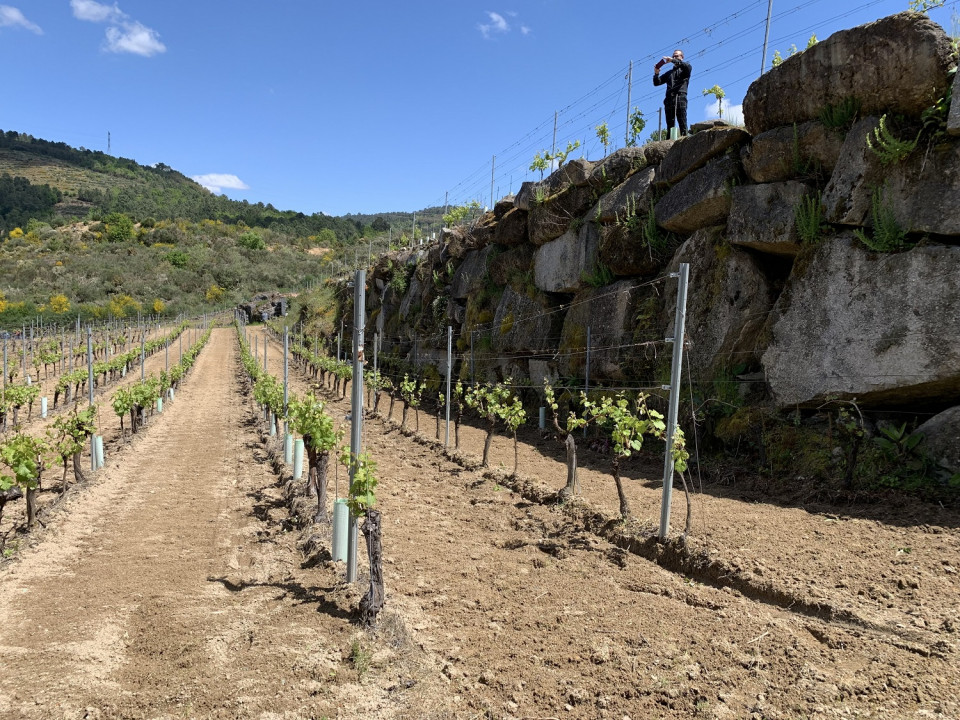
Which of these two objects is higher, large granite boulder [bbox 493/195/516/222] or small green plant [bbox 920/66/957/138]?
large granite boulder [bbox 493/195/516/222]

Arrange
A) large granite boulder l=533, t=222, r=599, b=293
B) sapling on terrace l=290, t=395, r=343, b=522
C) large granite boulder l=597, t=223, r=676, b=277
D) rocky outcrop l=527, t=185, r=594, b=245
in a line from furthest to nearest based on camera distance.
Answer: rocky outcrop l=527, t=185, r=594, b=245, large granite boulder l=533, t=222, r=599, b=293, large granite boulder l=597, t=223, r=676, b=277, sapling on terrace l=290, t=395, r=343, b=522

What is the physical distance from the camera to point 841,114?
33.7 feet

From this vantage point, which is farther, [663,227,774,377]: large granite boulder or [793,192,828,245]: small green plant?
[663,227,774,377]: large granite boulder

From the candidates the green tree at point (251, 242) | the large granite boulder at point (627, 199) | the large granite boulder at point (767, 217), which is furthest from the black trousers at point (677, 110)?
the green tree at point (251, 242)

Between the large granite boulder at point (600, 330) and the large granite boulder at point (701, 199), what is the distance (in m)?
1.87

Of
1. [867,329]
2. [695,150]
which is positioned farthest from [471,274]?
[867,329]

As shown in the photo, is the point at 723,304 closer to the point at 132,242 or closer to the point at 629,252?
the point at 629,252

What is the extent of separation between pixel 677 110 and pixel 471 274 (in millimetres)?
10389

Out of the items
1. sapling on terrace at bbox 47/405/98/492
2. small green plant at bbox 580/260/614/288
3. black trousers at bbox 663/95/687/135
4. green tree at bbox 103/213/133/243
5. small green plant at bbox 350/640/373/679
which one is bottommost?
small green plant at bbox 350/640/373/679

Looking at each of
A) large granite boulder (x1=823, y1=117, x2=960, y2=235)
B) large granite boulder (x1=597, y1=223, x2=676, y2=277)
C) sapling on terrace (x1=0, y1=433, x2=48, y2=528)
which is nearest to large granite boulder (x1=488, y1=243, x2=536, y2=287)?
large granite boulder (x1=597, y1=223, x2=676, y2=277)

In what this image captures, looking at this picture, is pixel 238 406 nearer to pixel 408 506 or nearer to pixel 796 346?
pixel 408 506

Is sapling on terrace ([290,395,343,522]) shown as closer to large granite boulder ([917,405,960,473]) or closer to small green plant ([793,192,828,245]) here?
small green plant ([793,192,828,245])

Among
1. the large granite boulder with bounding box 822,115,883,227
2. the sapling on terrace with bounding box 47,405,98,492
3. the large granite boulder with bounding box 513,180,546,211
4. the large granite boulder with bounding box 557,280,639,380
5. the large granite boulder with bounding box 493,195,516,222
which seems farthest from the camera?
the large granite boulder with bounding box 493,195,516,222

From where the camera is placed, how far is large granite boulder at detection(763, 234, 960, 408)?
27.9 ft
